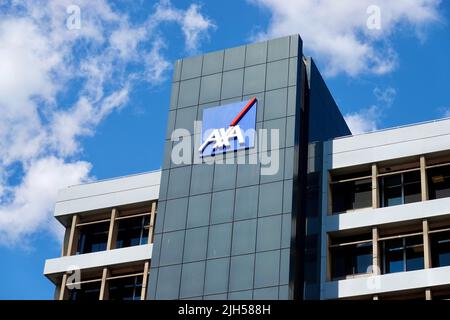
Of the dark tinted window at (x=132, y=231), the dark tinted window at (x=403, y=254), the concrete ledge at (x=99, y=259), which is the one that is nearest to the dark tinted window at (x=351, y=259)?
the dark tinted window at (x=403, y=254)

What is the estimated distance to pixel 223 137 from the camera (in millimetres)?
52469

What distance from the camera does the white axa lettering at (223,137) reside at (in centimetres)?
5212

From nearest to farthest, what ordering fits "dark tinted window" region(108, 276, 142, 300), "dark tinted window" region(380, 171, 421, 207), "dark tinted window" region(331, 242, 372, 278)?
"dark tinted window" region(331, 242, 372, 278)
"dark tinted window" region(380, 171, 421, 207)
"dark tinted window" region(108, 276, 142, 300)

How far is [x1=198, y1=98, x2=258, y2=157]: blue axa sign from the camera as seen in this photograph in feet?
171

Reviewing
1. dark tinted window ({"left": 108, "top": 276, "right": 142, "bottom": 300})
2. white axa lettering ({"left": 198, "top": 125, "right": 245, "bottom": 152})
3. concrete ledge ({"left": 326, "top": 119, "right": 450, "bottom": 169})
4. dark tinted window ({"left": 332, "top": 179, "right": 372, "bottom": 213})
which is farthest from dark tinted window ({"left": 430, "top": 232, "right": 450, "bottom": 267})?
dark tinted window ({"left": 108, "top": 276, "right": 142, "bottom": 300})

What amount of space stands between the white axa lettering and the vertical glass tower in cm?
49

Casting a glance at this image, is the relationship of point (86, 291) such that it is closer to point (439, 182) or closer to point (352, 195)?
point (352, 195)

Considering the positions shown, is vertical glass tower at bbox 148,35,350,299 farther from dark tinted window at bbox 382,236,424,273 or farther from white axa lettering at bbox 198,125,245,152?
dark tinted window at bbox 382,236,424,273

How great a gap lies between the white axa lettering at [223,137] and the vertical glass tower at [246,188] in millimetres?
491

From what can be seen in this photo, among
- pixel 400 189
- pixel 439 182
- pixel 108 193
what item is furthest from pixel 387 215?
Result: pixel 108 193

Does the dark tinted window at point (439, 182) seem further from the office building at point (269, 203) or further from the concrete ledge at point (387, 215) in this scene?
the concrete ledge at point (387, 215)
